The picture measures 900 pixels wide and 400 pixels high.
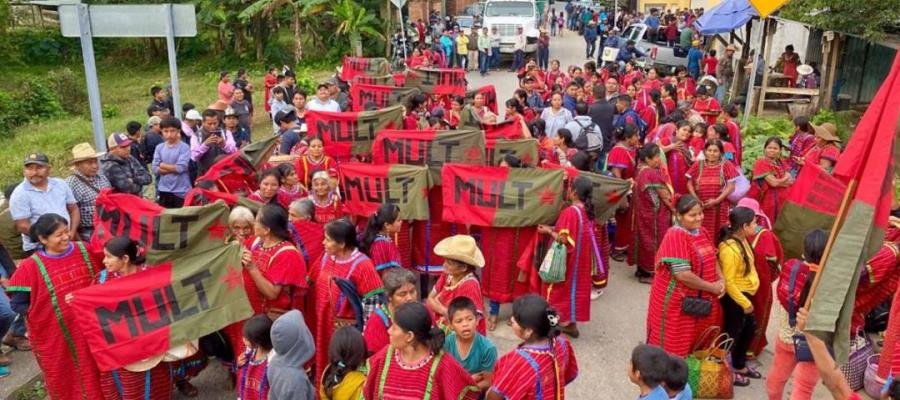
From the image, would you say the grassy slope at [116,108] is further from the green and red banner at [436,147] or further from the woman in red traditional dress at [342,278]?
the woman in red traditional dress at [342,278]

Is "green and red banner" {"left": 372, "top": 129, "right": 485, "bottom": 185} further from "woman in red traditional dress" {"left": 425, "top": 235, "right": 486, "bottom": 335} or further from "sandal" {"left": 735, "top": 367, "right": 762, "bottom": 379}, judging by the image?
"sandal" {"left": 735, "top": 367, "right": 762, "bottom": 379}

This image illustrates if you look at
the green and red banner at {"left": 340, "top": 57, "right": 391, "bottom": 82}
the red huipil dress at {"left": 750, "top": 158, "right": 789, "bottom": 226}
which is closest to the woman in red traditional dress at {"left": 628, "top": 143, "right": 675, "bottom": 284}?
the red huipil dress at {"left": 750, "top": 158, "right": 789, "bottom": 226}

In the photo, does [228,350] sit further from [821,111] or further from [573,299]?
[821,111]

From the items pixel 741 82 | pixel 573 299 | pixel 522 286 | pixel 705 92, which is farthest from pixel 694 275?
pixel 741 82

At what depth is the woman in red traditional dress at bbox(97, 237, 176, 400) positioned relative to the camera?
4.87 meters

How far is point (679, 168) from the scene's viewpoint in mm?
7953

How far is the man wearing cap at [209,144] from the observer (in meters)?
8.27

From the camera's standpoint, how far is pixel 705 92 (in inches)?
435

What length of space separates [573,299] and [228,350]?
2917mm

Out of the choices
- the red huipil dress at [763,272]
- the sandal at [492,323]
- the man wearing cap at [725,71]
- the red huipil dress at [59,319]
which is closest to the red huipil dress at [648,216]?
the red huipil dress at [763,272]

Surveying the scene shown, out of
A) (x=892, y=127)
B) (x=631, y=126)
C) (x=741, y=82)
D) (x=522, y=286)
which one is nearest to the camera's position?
(x=892, y=127)

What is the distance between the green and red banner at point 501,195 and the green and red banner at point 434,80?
6.43 metres

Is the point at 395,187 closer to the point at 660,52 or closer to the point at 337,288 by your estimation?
the point at 337,288

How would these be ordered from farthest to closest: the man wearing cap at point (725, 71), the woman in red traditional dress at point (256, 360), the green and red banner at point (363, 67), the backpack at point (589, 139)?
1. the man wearing cap at point (725, 71)
2. the green and red banner at point (363, 67)
3. the backpack at point (589, 139)
4. the woman in red traditional dress at point (256, 360)
